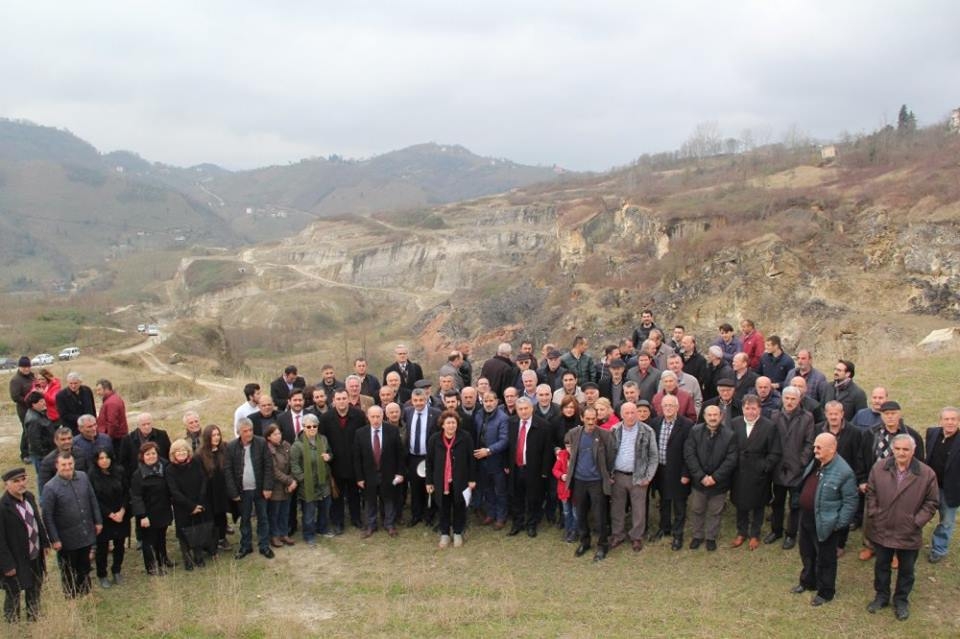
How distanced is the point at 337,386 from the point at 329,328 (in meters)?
65.5

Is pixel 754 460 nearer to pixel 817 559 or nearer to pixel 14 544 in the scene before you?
pixel 817 559

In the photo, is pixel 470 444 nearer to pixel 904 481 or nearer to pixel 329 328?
pixel 904 481

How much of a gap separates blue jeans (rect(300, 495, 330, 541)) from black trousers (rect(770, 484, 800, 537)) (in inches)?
209

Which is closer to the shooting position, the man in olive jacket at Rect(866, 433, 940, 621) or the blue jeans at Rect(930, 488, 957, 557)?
the man in olive jacket at Rect(866, 433, 940, 621)

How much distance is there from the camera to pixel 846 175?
41.8 metres

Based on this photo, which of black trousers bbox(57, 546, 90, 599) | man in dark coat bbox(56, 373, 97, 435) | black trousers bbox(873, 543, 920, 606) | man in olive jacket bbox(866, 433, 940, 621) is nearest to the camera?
man in olive jacket bbox(866, 433, 940, 621)

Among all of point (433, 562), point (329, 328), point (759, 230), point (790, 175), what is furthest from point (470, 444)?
point (329, 328)

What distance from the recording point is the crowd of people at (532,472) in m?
5.96

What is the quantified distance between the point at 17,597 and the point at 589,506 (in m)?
5.72

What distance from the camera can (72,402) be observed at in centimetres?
949

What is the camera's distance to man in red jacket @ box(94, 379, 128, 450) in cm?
901

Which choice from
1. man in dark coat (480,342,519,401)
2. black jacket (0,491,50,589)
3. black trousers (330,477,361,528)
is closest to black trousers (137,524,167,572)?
black jacket (0,491,50,589)

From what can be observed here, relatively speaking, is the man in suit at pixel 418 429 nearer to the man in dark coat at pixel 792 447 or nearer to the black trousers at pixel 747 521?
the black trousers at pixel 747 521

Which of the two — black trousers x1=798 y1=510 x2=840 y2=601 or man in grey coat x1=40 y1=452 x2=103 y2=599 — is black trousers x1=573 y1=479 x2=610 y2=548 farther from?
man in grey coat x1=40 y1=452 x2=103 y2=599
